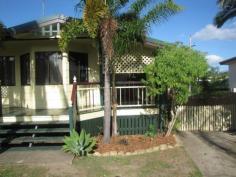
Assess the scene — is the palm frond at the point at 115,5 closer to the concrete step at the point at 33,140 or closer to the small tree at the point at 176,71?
the small tree at the point at 176,71

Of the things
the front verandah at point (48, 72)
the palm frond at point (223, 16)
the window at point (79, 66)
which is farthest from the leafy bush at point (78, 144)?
the palm frond at point (223, 16)

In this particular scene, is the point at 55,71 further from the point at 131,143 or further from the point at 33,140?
the point at 131,143

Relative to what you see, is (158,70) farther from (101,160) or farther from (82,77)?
(82,77)

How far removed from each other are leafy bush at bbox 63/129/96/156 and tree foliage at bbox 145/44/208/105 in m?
2.83

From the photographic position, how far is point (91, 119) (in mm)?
11008

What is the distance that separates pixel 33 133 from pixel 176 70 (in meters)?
4.62

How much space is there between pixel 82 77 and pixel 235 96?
700cm

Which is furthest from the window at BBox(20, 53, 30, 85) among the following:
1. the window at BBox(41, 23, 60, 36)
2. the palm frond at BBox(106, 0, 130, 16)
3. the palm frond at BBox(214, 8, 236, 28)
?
the palm frond at BBox(214, 8, 236, 28)

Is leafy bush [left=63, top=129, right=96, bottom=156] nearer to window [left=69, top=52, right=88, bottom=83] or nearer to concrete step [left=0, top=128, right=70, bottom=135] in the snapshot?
concrete step [left=0, top=128, right=70, bottom=135]

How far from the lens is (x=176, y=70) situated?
1008cm

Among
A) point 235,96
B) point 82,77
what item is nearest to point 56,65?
point 82,77

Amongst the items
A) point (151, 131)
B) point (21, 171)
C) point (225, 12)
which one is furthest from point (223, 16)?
point (21, 171)

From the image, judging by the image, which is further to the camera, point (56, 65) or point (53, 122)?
point (56, 65)

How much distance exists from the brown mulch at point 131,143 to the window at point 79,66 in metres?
3.50
